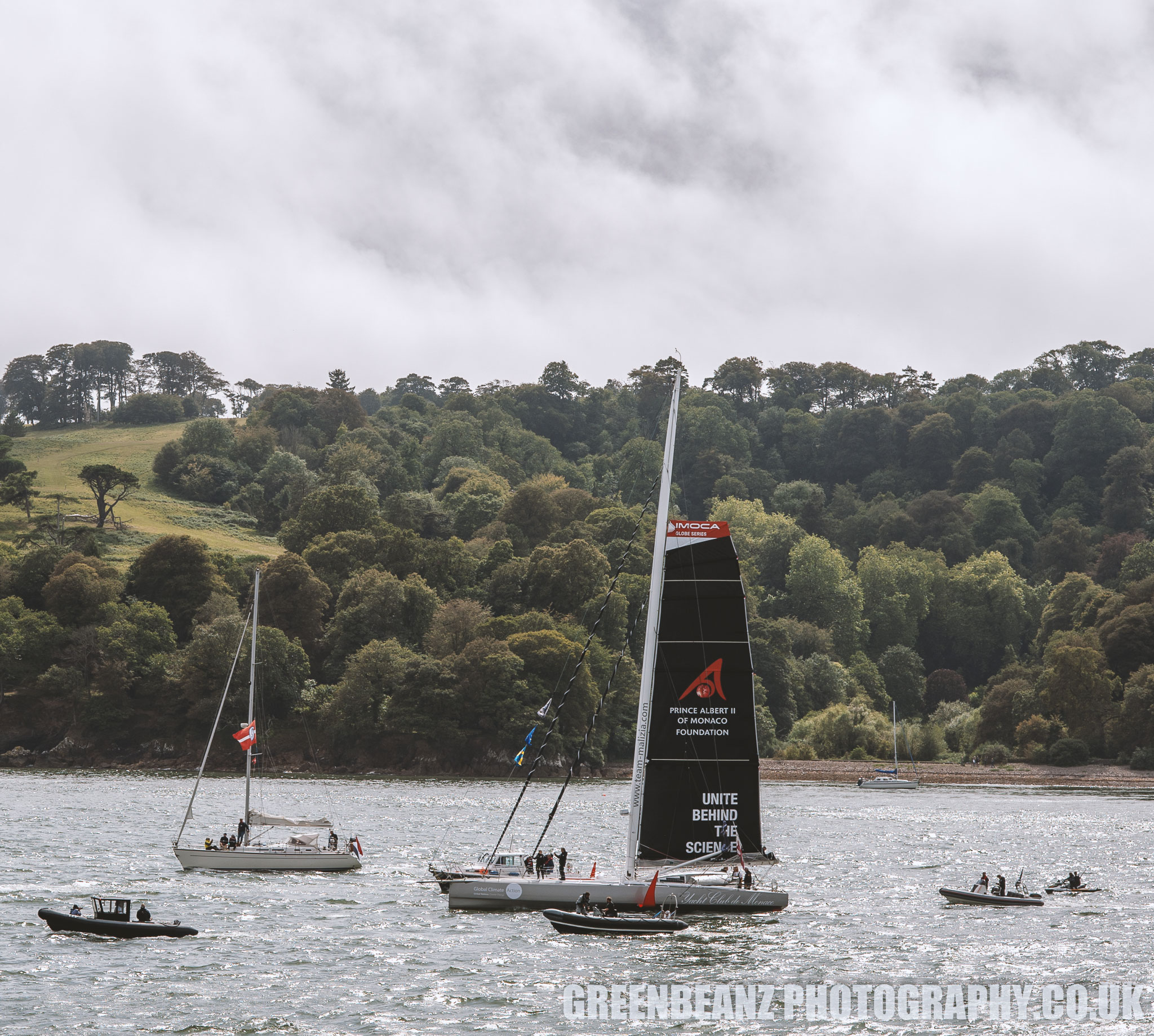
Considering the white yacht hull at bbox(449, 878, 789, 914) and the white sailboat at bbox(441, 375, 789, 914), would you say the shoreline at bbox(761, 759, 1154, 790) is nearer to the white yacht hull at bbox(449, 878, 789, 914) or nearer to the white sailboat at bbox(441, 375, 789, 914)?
the white yacht hull at bbox(449, 878, 789, 914)

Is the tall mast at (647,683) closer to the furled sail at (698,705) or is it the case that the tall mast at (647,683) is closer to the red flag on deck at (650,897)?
the furled sail at (698,705)

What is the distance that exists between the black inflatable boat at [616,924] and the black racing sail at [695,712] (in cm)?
246

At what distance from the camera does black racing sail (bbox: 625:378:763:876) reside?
40875 millimetres

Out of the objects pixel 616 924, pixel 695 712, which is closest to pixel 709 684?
pixel 695 712

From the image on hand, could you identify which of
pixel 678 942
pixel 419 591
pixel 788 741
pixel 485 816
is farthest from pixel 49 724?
pixel 678 942

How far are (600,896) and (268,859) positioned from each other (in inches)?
891

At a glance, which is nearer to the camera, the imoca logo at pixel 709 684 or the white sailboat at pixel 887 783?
the imoca logo at pixel 709 684

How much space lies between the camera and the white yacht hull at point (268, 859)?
57.7m

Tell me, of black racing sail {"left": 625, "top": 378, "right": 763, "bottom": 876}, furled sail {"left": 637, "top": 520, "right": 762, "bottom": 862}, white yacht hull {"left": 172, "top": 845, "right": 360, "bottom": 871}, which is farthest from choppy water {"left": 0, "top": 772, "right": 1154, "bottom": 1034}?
furled sail {"left": 637, "top": 520, "right": 762, "bottom": 862}

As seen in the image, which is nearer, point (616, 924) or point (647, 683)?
point (616, 924)

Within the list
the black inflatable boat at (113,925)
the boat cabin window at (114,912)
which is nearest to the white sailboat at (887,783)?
the boat cabin window at (114,912)

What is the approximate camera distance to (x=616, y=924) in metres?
38.9

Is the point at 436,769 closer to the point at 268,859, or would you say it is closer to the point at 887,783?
the point at 887,783

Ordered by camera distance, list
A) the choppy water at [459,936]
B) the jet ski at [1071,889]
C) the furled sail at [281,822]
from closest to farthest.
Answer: the choppy water at [459,936] → the jet ski at [1071,889] → the furled sail at [281,822]
